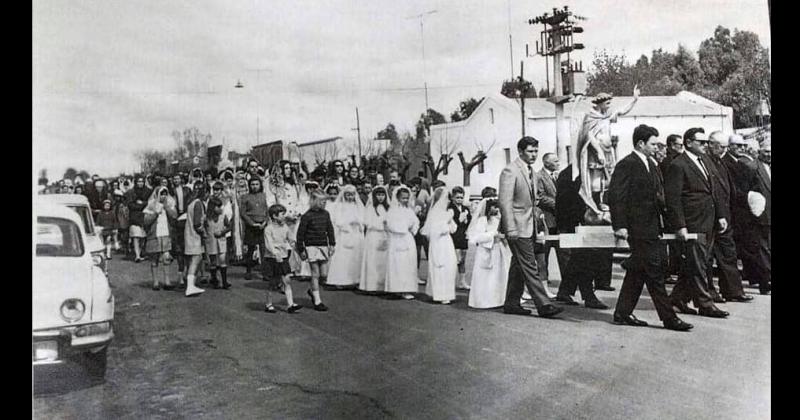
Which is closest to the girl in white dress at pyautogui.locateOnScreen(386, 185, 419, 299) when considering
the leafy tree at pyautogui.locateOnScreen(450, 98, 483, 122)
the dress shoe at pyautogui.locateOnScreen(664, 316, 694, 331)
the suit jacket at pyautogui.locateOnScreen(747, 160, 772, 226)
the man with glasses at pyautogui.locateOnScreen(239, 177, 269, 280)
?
the leafy tree at pyautogui.locateOnScreen(450, 98, 483, 122)

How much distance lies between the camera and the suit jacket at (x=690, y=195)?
4.14 metres

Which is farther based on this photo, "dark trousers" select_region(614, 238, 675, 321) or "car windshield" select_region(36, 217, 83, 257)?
"dark trousers" select_region(614, 238, 675, 321)

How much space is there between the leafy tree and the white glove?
188 centimetres

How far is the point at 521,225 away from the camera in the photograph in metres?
4.12

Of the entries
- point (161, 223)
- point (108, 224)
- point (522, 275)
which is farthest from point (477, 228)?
point (108, 224)

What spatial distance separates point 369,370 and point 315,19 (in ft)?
6.94

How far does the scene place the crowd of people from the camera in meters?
3.94

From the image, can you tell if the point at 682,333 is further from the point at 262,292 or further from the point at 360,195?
the point at 262,292

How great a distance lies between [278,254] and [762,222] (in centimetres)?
309

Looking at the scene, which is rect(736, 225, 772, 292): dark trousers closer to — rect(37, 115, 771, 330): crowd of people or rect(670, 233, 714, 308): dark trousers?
rect(37, 115, 771, 330): crowd of people

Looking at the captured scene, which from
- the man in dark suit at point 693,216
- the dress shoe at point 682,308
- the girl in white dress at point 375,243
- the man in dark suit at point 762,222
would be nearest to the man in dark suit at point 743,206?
the man in dark suit at point 762,222

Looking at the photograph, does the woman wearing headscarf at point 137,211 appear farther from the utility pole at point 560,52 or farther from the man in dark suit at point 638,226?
the man in dark suit at point 638,226

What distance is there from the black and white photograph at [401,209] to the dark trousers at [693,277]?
0.04ft
